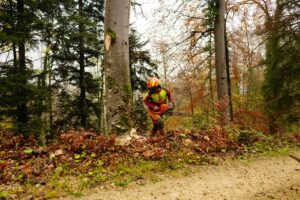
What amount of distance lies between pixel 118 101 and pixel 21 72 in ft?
20.4

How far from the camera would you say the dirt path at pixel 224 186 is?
11.8ft

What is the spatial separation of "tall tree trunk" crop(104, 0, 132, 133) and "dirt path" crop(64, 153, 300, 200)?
2.04 metres

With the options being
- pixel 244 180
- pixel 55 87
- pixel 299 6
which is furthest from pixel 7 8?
pixel 299 6

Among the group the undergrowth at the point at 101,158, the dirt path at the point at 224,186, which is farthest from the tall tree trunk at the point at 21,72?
the dirt path at the point at 224,186

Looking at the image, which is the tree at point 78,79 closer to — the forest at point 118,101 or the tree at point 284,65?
the forest at point 118,101

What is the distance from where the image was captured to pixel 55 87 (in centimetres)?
1695

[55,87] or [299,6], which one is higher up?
[299,6]

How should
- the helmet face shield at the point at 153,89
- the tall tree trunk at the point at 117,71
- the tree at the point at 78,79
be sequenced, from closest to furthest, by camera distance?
1. the tall tree trunk at the point at 117,71
2. the helmet face shield at the point at 153,89
3. the tree at the point at 78,79

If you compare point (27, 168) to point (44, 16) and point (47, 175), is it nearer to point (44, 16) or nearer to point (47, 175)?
point (47, 175)

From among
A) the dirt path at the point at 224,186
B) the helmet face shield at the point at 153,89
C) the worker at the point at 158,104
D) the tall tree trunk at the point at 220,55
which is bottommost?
the dirt path at the point at 224,186

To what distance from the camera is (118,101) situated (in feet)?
19.0

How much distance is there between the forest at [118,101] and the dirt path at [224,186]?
0.31 meters

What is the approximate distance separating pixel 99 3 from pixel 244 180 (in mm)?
17194

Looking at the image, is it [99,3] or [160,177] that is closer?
[160,177]
